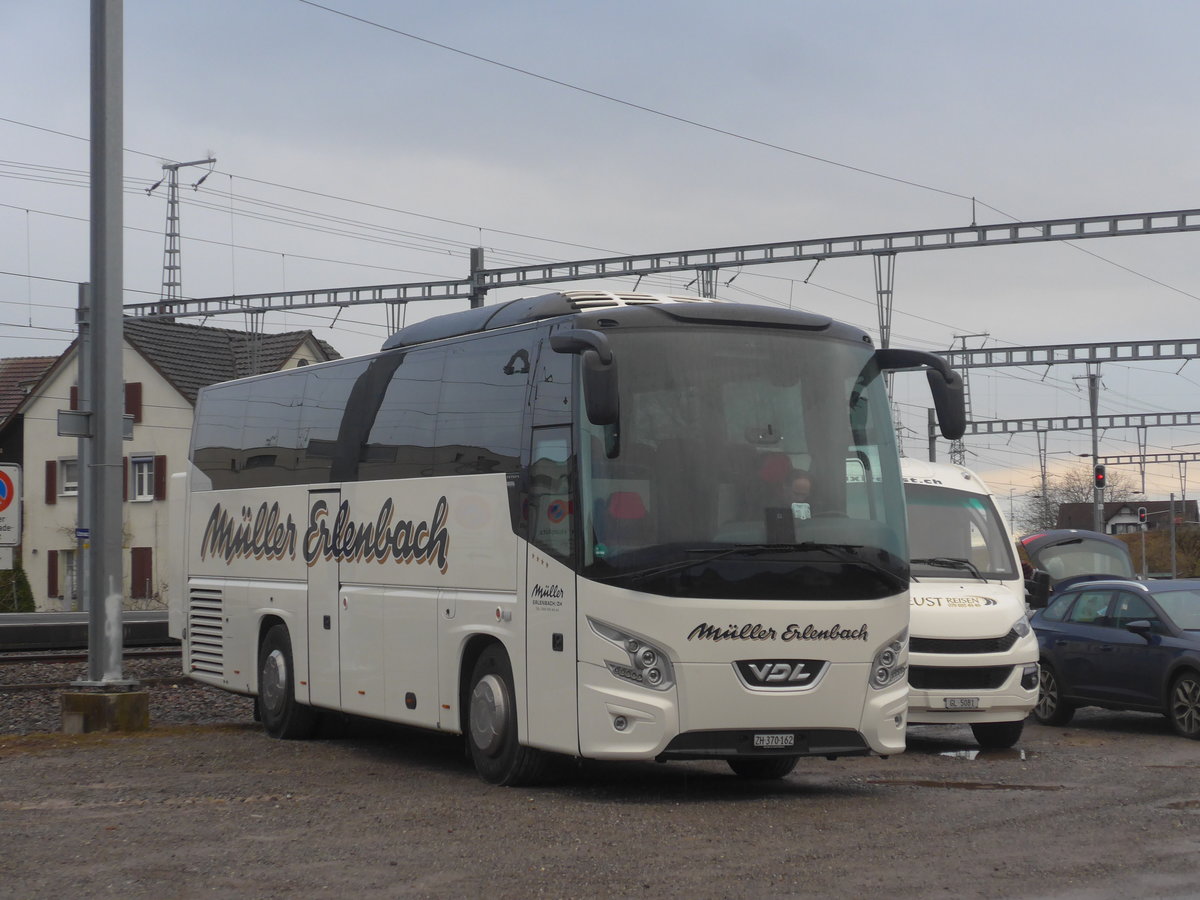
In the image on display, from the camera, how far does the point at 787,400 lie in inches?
434

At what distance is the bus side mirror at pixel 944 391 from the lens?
1126 centimetres

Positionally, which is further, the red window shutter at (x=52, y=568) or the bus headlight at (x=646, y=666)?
the red window shutter at (x=52, y=568)

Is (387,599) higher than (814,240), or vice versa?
(814,240)

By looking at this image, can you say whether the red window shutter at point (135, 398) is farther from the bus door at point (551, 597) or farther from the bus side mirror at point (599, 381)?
the bus side mirror at point (599, 381)

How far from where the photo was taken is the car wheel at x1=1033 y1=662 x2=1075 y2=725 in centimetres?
1766

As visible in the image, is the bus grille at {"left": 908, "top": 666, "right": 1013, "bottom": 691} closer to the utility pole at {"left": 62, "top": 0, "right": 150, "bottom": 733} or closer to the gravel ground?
the utility pole at {"left": 62, "top": 0, "right": 150, "bottom": 733}

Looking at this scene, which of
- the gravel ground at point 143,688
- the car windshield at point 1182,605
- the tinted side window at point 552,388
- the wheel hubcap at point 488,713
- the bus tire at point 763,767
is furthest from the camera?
the gravel ground at point 143,688

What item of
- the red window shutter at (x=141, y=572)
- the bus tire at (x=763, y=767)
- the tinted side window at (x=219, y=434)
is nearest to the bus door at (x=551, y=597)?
the bus tire at (x=763, y=767)

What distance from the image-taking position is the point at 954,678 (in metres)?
14.6

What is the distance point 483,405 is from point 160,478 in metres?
49.6

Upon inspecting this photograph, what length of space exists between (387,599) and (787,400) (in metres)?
3.95

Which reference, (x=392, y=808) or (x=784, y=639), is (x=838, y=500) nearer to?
(x=784, y=639)

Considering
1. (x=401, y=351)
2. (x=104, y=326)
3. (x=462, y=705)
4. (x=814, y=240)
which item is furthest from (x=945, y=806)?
(x=814, y=240)

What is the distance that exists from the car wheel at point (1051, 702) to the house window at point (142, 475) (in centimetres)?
4716
